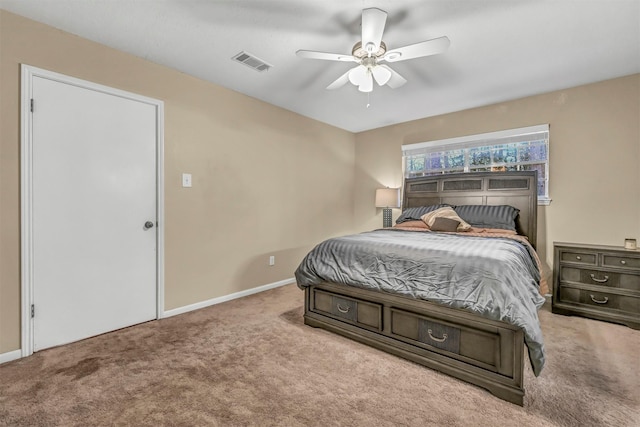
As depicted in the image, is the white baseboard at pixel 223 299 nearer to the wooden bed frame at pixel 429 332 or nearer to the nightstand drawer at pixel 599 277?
the wooden bed frame at pixel 429 332

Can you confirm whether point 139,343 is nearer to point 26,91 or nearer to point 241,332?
point 241,332

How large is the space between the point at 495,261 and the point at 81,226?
123 inches

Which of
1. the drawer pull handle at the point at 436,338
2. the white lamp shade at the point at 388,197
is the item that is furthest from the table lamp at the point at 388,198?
the drawer pull handle at the point at 436,338

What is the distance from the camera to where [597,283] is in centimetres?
284

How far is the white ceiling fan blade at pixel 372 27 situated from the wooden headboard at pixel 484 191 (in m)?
2.52

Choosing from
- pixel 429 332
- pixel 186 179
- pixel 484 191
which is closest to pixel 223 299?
pixel 186 179

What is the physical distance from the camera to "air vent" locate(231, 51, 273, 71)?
2623mm

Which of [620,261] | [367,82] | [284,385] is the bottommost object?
[284,385]

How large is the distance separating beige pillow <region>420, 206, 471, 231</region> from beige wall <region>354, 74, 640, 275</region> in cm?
103

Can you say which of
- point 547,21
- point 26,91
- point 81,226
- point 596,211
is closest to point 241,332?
point 81,226

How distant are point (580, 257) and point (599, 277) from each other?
0.23m

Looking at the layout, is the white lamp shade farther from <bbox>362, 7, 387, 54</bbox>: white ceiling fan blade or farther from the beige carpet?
<bbox>362, 7, 387, 54</bbox>: white ceiling fan blade

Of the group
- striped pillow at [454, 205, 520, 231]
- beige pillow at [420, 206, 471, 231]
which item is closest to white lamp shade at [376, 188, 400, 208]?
beige pillow at [420, 206, 471, 231]

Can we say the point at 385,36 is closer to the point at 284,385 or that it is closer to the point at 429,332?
the point at 429,332
